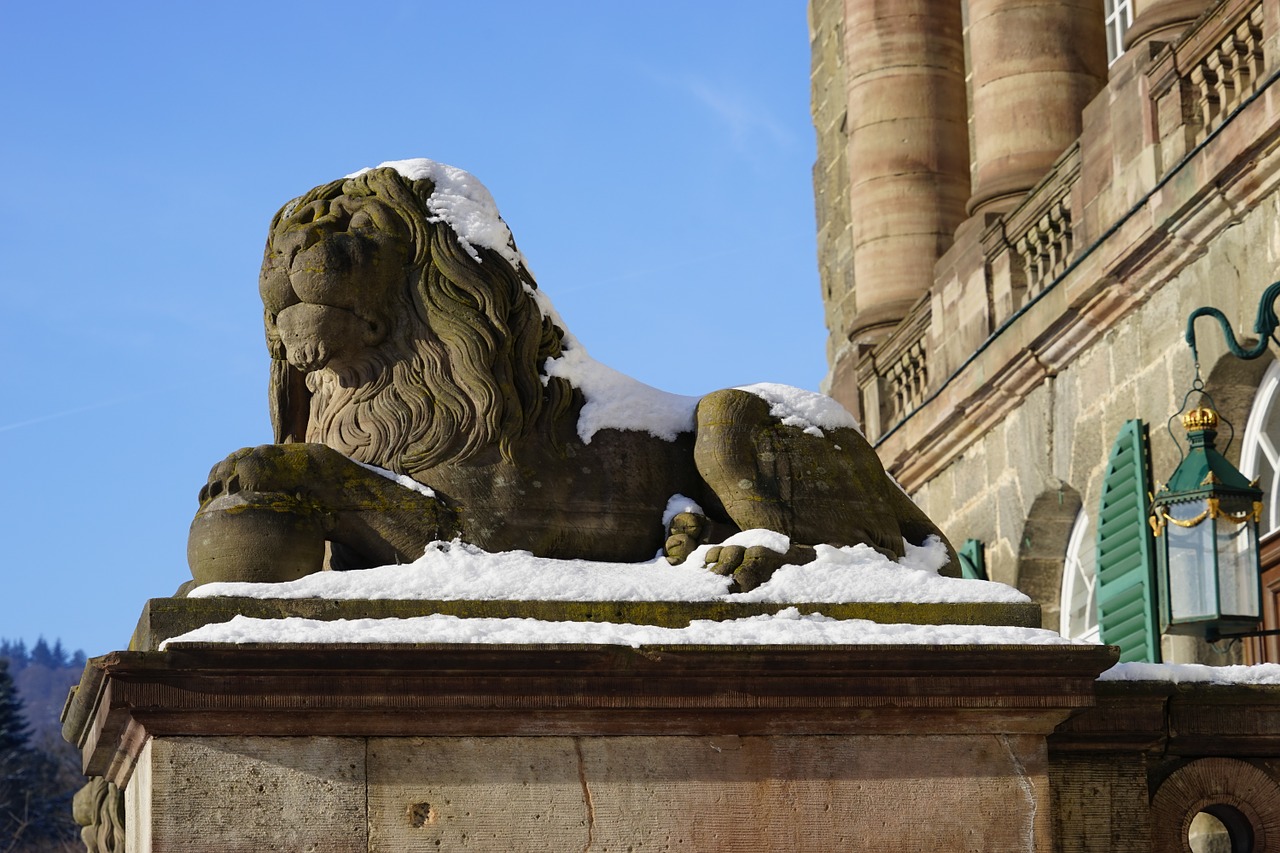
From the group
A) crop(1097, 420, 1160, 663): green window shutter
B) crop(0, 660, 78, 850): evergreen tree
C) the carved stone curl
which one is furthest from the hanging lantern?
crop(0, 660, 78, 850): evergreen tree

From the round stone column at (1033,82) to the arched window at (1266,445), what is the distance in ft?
14.0

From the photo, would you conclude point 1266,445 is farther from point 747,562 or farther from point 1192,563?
point 747,562

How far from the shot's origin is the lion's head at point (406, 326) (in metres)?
6.47

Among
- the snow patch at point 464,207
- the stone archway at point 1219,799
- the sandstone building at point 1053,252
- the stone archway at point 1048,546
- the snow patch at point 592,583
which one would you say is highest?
the sandstone building at point 1053,252

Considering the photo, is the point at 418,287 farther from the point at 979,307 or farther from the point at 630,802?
the point at 979,307

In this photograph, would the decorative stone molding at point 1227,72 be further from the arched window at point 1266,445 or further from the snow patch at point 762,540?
the snow patch at point 762,540

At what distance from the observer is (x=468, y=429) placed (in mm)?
6438

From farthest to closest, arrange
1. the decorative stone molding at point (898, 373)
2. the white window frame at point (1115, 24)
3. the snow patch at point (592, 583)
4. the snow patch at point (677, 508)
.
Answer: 1. the decorative stone molding at point (898, 373)
2. the white window frame at point (1115, 24)
3. the snow patch at point (677, 508)
4. the snow patch at point (592, 583)

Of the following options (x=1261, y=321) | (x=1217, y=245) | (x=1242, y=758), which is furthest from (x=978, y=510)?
(x=1242, y=758)

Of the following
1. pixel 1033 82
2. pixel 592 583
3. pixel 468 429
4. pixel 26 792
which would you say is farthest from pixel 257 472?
pixel 26 792

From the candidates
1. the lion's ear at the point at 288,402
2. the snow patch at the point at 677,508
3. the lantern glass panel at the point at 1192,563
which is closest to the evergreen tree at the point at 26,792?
the lantern glass panel at the point at 1192,563

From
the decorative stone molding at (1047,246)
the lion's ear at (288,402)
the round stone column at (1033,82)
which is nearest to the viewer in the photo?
the lion's ear at (288,402)

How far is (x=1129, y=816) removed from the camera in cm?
621

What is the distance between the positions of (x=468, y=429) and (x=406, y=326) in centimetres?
35
